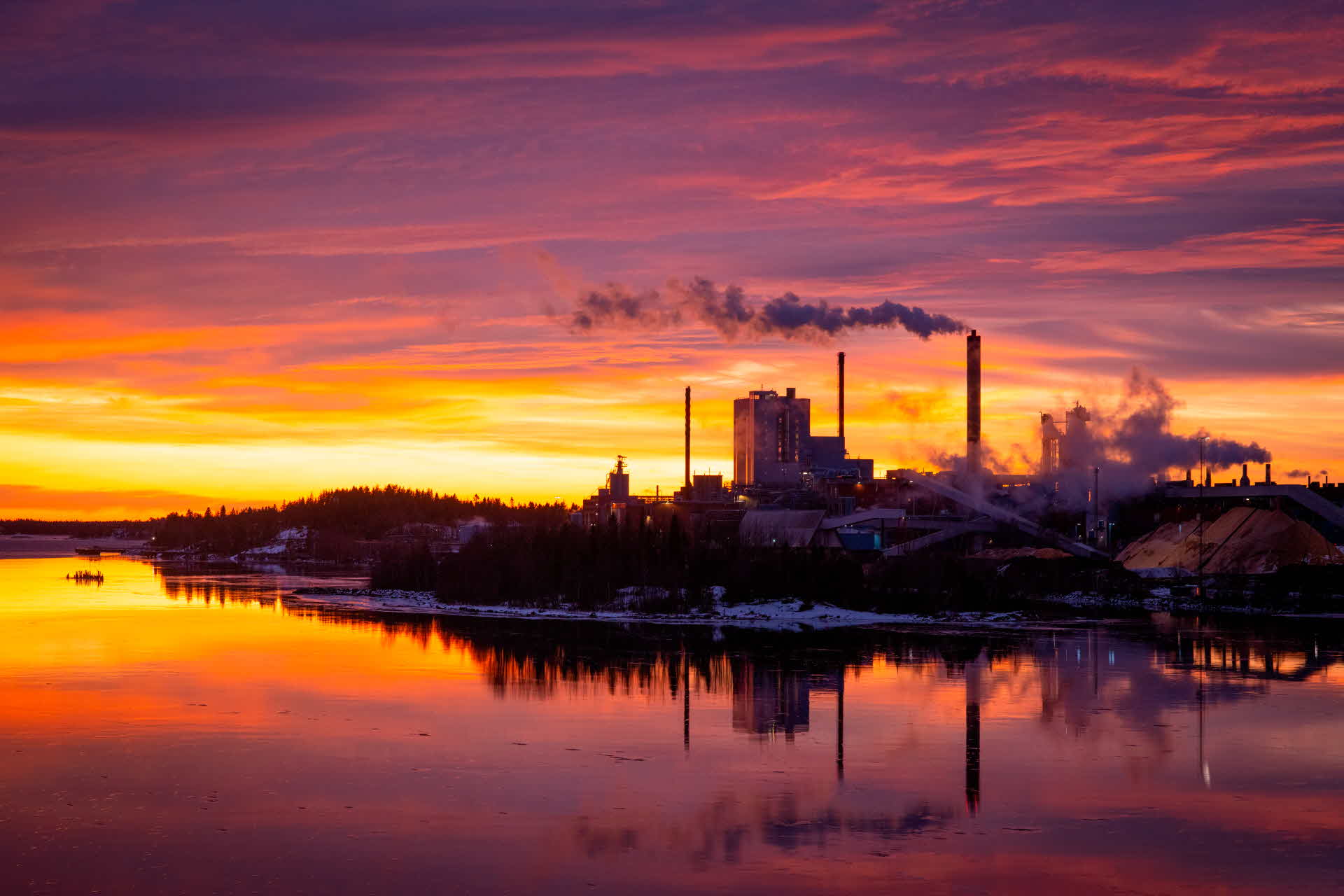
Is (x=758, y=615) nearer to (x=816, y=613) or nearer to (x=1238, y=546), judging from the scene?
(x=816, y=613)

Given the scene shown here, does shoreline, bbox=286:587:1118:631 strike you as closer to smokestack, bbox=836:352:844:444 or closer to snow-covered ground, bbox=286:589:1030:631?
snow-covered ground, bbox=286:589:1030:631

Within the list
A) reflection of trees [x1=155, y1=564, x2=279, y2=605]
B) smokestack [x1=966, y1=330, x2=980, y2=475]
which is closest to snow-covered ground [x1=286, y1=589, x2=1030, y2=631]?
reflection of trees [x1=155, y1=564, x2=279, y2=605]

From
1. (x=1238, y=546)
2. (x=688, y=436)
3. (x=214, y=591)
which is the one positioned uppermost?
(x=688, y=436)

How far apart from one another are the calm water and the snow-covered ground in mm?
18614

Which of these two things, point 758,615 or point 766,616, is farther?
point 758,615

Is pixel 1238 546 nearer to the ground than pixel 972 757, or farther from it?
farther from it

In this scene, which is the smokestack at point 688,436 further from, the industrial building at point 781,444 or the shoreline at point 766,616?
the shoreline at point 766,616

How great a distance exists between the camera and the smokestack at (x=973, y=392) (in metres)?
120

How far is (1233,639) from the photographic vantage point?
66375 millimetres

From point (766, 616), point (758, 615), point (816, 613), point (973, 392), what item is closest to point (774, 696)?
point (766, 616)

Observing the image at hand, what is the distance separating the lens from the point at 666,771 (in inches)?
1211

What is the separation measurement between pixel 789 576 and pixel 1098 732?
172 ft

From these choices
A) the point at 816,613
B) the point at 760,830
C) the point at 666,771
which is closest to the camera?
the point at 760,830

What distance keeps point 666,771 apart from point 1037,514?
9218 centimetres
